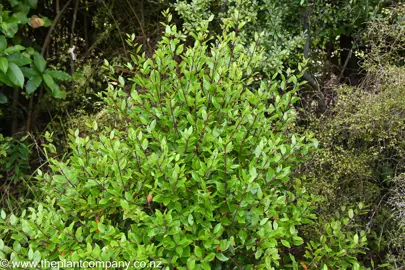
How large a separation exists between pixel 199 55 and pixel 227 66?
0.17 meters

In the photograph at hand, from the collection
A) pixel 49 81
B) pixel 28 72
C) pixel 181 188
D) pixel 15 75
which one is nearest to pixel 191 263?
pixel 181 188

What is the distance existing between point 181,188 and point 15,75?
172 centimetres

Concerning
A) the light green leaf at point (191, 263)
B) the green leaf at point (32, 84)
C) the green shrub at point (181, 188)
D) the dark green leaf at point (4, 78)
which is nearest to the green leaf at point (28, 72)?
the green leaf at point (32, 84)

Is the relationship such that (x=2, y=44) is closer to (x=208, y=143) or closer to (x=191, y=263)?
(x=208, y=143)

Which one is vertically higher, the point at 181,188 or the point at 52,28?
the point at 181,188

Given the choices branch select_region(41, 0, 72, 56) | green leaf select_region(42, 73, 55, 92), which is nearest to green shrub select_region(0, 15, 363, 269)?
green leaf select_region(42, 73, 55, 92)

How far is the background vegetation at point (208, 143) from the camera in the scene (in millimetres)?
2053

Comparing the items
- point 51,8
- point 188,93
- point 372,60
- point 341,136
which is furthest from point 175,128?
point 51,8

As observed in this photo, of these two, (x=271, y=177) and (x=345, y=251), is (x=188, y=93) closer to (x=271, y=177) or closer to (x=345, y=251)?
(x=271, y=177)

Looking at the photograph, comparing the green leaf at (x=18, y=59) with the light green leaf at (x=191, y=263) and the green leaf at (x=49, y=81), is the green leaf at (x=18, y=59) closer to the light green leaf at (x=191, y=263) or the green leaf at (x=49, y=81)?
the green leaf at (x=49, y=81)

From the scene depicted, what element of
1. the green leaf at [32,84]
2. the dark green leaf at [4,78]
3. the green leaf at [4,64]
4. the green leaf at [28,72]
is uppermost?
the green leaf at [4,64]

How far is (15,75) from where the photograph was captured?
3148 millimetres

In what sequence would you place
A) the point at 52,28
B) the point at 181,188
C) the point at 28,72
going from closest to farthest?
the point at 181,188 → the point at 28,72 → the point at 52,28

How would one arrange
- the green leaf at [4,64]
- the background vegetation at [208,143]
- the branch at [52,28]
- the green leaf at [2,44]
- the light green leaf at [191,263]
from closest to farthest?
the light green leaf at [191,263]
the background vegetation at [208,143]
the green leaf at [4,64]
the green leaf at [2,44]
the branch at [52,28]
